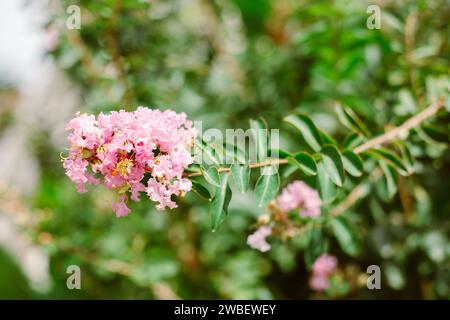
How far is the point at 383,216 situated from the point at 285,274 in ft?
2.07

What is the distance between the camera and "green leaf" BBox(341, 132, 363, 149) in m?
1.27

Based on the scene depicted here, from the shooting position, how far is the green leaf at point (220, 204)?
3.14 ft

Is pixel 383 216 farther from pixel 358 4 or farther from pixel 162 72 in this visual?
pixel 162 72

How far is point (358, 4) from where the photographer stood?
6.50ft

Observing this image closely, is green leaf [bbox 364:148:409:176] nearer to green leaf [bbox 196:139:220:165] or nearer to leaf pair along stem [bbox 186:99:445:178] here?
leaf pair along stem [bbox 186:99:445:178]

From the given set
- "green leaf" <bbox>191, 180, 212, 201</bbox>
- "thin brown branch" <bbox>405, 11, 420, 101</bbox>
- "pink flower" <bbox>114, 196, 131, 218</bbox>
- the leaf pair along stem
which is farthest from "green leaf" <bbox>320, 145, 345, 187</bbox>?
"thin brown branch" <bbox>405, 11, 420, 101</bbox>

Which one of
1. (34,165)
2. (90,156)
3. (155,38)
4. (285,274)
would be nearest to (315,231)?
(90,156)

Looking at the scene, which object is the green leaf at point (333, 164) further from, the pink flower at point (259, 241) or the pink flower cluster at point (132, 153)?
the pink flower cluster at point (132, 153)

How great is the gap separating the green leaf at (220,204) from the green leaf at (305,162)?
0.18 m

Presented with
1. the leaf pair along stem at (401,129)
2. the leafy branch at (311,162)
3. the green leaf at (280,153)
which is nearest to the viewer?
the leafy branch at (311,162)

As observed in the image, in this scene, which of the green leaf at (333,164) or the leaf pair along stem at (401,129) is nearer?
the green leaf at (333,164)

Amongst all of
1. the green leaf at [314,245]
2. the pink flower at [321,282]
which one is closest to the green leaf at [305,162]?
the green leaf at [314,245]

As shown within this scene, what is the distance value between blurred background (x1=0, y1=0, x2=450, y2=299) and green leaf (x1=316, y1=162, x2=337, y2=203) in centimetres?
54

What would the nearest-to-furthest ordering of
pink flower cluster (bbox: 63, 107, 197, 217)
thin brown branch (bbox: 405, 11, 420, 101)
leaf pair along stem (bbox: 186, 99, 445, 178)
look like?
1. pink flower cluster (bbox: 63, 107, 197, 217)
2. leaf pair along stem (bbox: 186, 99, 445, 178)
3. thin brown branch (bbox: 405, 11, 420, 101)
